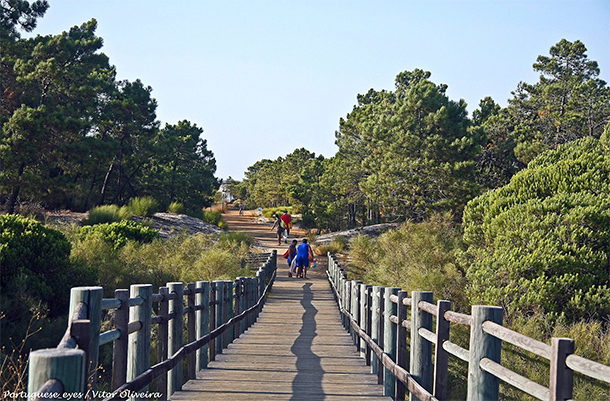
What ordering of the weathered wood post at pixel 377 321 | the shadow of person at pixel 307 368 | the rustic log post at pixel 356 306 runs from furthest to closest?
the rustic log post at pixel 356 306, the weathered wood post at pixel 377 321, the shadow of person at pixel 307 368

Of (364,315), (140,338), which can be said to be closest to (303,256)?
(364,315)

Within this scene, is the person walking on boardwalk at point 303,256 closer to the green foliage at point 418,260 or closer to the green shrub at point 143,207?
the green foliage at point 418,260

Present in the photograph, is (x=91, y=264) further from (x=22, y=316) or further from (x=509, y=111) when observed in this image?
(x=509, y=111)

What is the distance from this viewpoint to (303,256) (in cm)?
2695

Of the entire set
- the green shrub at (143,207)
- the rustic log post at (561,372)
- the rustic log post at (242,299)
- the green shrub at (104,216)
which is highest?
the green shrub at (143,207)

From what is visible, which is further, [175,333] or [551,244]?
[551,244]

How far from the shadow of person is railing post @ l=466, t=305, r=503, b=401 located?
2813mm

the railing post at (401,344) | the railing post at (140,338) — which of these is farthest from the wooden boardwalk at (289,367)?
the railing post at (140,338)

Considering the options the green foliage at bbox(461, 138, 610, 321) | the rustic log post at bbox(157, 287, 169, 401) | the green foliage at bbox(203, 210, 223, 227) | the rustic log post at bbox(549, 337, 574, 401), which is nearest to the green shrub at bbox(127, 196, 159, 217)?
the green foliage at bbox(203, 210, 223, 227)

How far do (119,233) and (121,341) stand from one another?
23.0 meters

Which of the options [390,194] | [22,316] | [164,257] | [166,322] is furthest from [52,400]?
[390,194]

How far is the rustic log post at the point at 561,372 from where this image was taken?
3584 millimetres

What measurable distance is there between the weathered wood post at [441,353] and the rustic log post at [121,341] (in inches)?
110

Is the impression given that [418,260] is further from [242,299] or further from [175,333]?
[175,333]
